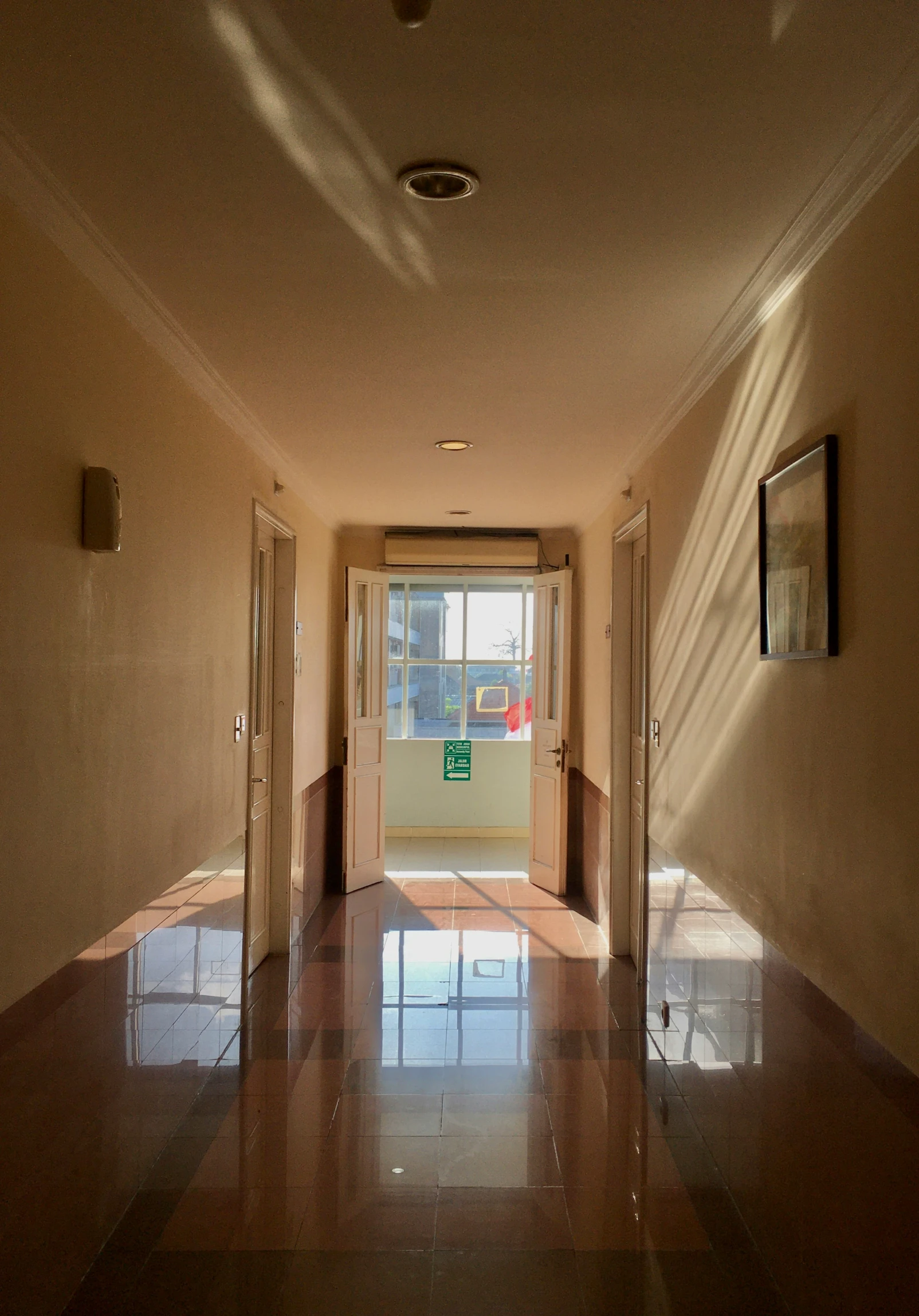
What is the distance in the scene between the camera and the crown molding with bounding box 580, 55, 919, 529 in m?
1.73

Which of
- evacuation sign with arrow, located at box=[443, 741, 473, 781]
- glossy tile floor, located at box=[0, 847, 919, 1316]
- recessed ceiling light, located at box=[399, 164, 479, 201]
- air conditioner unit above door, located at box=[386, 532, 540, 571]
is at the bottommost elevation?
glossy tile floor, located at box=[0, 847, 919, 1316]

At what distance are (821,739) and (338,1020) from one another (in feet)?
9.17

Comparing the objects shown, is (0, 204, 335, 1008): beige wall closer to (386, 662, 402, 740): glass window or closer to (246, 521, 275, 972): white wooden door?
(246, 521, 275, 972): white wooden door

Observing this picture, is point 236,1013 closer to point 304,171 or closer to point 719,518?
point 719,518

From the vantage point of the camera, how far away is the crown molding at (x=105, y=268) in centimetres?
197

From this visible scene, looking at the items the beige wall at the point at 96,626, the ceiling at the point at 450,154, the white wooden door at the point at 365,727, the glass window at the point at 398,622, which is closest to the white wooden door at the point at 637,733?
the ceiling at the point at 450,154

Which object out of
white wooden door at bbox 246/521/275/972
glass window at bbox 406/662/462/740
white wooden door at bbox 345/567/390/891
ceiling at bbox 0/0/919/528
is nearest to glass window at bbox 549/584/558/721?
white wooden door at bbox 345/567/390/891

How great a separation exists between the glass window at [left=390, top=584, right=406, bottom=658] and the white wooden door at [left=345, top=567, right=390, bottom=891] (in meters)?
2.30

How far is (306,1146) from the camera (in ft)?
10.1

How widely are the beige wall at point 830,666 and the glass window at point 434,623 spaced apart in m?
5.99

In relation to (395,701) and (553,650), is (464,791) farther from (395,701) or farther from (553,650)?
(553,650)

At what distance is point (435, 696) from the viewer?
9.57 m

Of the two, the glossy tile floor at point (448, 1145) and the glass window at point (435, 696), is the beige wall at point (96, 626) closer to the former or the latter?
the glossy tile floor at point (448, 1145)

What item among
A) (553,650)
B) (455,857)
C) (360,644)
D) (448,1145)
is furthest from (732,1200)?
(455,857)
